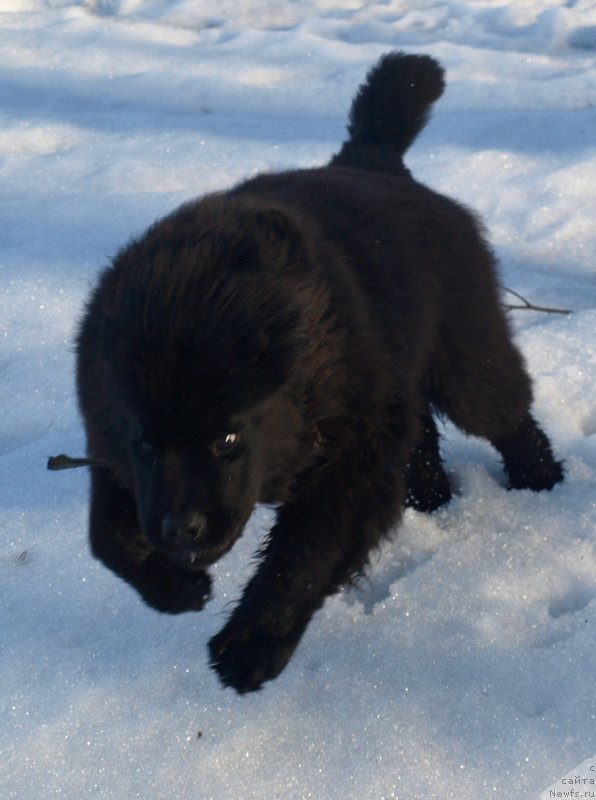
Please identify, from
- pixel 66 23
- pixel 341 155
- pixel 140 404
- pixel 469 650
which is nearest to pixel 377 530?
pixel 469 650

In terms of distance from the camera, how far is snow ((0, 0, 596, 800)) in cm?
252

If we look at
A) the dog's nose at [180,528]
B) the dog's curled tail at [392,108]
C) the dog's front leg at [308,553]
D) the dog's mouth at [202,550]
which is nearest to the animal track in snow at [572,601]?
the dog's front leg at [308,553]

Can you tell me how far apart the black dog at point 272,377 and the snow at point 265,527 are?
0.38m

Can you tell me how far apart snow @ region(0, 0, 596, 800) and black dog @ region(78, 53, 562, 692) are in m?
0.38

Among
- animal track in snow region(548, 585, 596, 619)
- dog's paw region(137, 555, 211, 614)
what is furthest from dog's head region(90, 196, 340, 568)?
animal track in snow region(548, 585, 596, 619)

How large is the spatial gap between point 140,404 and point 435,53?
5.39 metres

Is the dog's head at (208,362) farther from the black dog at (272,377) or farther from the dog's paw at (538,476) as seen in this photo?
the dog's paw at (538,476)

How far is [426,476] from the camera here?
3.37 m

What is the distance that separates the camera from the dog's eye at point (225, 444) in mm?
2119

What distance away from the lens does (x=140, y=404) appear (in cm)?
209

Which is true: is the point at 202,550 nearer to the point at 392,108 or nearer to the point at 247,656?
the point at 247,656

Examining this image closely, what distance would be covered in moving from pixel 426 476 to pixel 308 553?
1074mm

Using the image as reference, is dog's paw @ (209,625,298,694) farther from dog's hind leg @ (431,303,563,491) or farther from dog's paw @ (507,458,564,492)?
dog's paw @ (507,458,564,492)

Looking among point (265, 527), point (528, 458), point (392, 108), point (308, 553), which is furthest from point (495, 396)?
point (308, 553)
